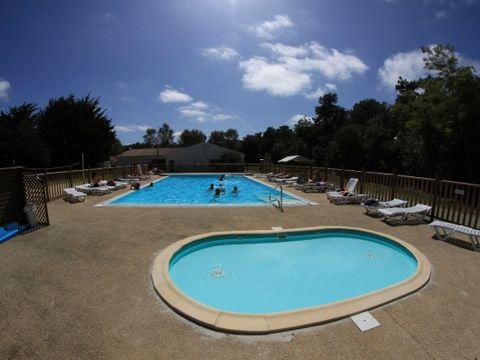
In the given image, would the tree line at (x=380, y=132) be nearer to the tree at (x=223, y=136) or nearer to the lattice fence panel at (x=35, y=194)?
the lattice fence panel at (x=35, y=194)

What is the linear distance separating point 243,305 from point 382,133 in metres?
26.8

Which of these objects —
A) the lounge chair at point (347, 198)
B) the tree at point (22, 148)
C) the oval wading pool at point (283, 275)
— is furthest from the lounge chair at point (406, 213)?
the tree at point (22, 148)

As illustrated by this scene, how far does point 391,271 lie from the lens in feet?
17.4

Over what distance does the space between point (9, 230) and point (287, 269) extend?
238 inches

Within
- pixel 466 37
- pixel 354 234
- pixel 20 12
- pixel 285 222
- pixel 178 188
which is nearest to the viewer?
pixel 354 234

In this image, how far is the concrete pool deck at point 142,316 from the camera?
2547 millimetres

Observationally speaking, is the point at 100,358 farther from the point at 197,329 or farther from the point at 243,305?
the point at 243,305

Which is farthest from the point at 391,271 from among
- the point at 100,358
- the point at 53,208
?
the point at 53,208

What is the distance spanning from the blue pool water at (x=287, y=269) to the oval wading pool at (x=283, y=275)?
2cm

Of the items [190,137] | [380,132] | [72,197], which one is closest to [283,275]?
[72,197]

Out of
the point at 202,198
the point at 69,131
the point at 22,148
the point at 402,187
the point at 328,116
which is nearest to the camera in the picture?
the point at 402,187

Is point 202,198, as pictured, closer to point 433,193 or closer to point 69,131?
point 433,193

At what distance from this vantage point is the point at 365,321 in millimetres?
3010

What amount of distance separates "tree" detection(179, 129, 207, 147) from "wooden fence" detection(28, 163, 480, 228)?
2417 inches
